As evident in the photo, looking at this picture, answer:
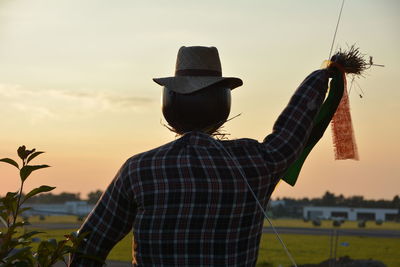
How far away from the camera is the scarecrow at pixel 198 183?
2490 mm

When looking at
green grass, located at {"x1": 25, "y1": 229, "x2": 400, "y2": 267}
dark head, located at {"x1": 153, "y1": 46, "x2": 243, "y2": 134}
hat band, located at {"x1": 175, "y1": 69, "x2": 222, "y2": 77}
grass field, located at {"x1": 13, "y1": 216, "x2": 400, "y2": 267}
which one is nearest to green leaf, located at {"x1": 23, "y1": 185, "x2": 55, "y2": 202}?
dark head, located at {"x1": 153, "y1": 46, "x2": 243, "y2": 134}

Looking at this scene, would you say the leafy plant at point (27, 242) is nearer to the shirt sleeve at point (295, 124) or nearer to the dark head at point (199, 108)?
the dark head at point (199, 108)

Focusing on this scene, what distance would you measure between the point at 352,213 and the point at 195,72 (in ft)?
390

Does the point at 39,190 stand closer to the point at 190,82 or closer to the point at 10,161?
the point at 10,161

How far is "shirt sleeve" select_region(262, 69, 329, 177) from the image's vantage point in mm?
2678

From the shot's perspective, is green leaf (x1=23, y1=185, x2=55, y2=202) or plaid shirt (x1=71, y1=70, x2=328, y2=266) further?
green leaf (x1=23, y1=185, x2=55, y2=202)

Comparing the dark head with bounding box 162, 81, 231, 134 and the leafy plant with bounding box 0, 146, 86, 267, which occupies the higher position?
the dark head with bounding box 162, 81, 231, 134

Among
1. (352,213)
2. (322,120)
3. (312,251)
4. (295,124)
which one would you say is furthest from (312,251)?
(352,213)

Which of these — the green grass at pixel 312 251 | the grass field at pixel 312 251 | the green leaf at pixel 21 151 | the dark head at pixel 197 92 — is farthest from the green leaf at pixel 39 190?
the green grass at pixel 312 251

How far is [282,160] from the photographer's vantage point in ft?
8.77

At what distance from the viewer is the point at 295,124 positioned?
9.08ft

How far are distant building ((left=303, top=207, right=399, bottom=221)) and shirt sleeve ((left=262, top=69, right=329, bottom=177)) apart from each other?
115 metres

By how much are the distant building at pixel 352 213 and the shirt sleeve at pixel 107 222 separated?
115214mm

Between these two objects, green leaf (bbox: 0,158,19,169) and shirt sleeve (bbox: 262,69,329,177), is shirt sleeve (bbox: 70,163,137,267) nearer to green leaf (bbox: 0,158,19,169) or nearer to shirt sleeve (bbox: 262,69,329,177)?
green leaf (bbox: 0,158,19,169)
